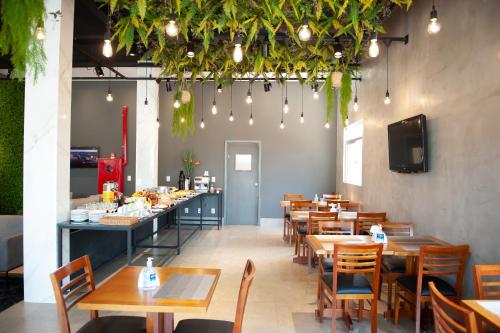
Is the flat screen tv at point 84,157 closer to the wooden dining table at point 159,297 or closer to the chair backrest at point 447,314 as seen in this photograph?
the wooden dining table at point 159,297

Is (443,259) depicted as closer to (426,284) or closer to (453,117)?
(426,284)

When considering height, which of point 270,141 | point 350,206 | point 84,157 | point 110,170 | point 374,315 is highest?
point 270,141

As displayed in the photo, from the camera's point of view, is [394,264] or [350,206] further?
[350,206]

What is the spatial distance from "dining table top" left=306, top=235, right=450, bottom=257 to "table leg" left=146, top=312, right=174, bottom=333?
1.63 m

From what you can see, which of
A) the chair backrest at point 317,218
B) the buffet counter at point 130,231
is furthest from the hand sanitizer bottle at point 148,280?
the chair backrest at point 317,218

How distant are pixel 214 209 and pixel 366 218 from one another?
5152 millimetres

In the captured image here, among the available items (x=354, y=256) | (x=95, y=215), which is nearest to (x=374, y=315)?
(x=354, y=256)

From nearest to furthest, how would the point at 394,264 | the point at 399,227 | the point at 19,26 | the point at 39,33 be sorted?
the point at 19,26, the point at 39,33, the point at 394,264, the point at 399,227

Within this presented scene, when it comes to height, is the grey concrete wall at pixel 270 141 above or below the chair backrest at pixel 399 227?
above

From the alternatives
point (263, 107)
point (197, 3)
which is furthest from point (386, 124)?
point (263, 107)

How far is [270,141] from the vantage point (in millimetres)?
9656

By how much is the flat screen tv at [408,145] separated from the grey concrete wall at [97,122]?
672cm

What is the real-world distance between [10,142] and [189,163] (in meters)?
4.14

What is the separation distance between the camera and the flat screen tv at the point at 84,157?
945 centimetres
